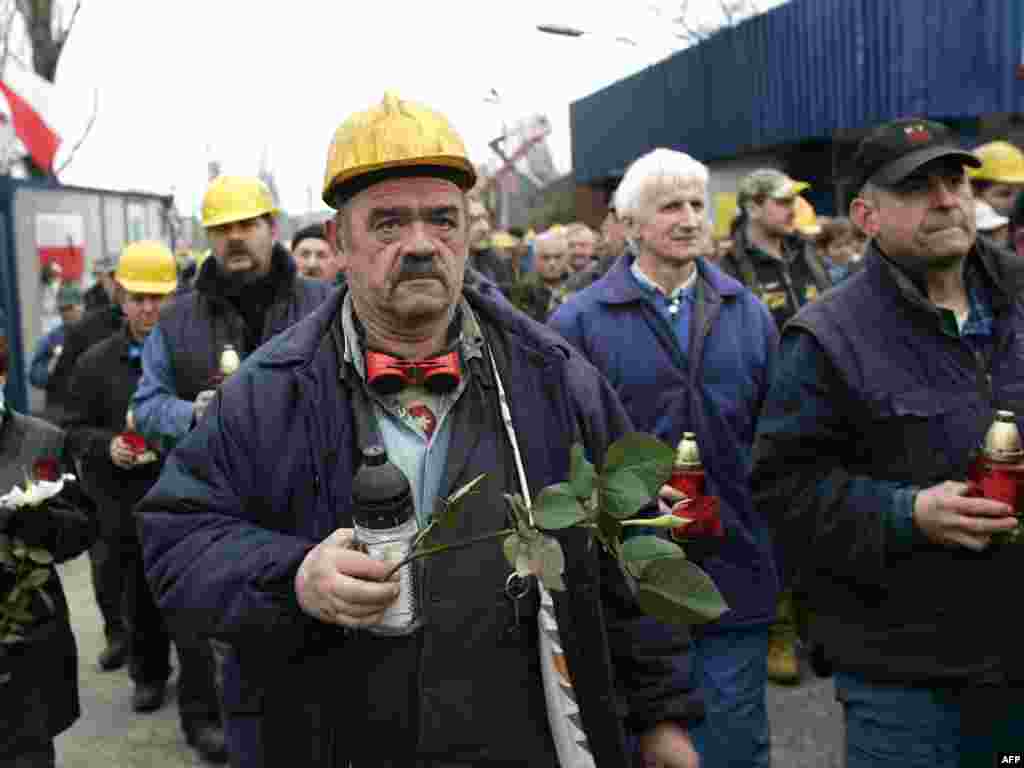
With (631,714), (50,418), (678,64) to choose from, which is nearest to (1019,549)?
(631,714)

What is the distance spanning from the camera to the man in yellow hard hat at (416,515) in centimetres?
214

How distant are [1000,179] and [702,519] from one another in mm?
4334

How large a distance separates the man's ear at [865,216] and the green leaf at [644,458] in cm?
156

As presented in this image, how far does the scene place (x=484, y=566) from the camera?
2213 millimetres

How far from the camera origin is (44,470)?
12.5ft

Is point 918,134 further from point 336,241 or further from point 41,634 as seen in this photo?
point 41,634

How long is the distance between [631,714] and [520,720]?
0.29 m

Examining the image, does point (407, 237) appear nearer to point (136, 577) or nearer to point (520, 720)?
point (520, 720)

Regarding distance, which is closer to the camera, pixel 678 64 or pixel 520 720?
pixel 520 720

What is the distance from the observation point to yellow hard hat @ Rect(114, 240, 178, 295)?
18.9 ft

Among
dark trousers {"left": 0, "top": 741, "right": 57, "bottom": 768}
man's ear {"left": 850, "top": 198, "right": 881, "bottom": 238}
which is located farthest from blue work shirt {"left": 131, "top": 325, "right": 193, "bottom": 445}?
man's ear {"left": 850, "top": 198, "right": 881, "bottom": 238}

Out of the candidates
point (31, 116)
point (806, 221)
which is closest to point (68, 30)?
point (31, 116)

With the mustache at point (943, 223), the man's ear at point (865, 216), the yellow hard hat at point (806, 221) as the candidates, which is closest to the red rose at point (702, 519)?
the man's ear at point (865, 216)

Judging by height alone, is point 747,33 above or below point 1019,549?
above
